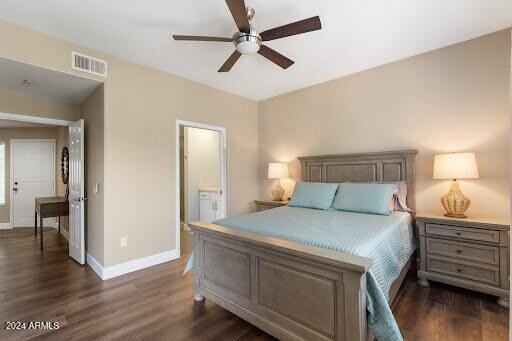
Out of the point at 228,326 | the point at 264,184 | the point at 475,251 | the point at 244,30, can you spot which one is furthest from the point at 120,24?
the point at 475,251

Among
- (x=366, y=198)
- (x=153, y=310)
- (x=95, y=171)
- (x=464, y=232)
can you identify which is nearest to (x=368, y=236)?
(x=366, y=198)

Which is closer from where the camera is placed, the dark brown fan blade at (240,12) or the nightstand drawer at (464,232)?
the dark brown fan blade at (240,12)

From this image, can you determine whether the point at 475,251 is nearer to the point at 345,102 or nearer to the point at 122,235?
the point at 345,102

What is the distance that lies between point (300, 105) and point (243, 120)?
1.07 m

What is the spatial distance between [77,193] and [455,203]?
457cm

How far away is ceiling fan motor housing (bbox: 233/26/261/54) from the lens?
2.00 meters

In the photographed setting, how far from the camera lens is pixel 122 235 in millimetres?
2990

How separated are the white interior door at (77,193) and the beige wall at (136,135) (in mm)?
653

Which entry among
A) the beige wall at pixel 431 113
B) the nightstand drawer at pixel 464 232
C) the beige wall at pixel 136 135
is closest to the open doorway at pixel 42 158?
the beige wall at pixel 136 135

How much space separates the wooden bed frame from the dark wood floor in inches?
8.2

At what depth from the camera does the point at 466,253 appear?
238cm

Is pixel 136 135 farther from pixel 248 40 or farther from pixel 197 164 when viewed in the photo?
pixel 197 164

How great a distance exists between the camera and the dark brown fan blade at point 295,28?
181cm

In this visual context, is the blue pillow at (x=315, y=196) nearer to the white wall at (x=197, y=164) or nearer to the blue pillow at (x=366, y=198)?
the blue pillow at (x=366, y=198)
